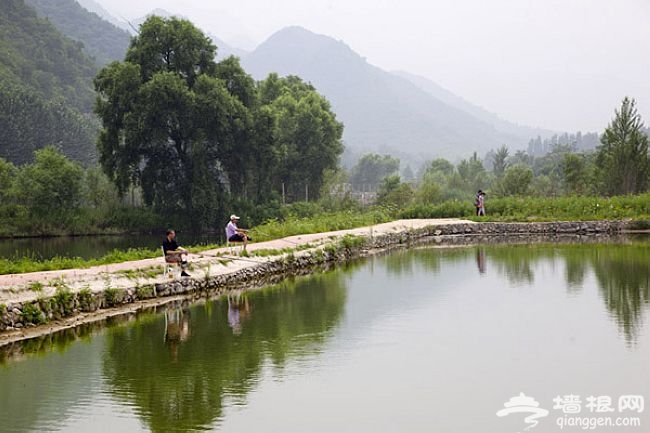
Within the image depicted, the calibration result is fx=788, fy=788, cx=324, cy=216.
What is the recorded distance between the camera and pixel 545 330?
13.1m

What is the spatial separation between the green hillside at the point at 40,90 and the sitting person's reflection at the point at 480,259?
45950 mm

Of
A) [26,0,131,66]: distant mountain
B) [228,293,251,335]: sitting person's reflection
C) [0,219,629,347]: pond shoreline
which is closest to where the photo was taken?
[0,219,629,347]: pond shoreline

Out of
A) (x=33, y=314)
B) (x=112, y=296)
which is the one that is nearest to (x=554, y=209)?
(x=112, y=296)

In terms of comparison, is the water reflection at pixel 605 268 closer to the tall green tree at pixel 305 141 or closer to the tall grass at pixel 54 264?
the tall grass at pixel 54 264

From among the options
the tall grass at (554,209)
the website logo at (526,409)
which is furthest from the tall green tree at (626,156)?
the website logo at (526,409)

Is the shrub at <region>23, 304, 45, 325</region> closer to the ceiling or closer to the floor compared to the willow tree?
closer to the floor

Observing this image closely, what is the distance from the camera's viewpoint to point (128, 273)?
1702 centimetres

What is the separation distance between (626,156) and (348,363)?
111 feet

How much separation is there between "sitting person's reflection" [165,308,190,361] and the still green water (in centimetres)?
5

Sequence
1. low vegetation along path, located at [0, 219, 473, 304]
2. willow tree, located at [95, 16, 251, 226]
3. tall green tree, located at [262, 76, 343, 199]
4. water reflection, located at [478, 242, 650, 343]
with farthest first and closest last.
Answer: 1. tall green tree, located at [262, 76, 343, 199]
2. willow tree, located at [95, 16, 251, 226]
3. water reflection, located at [478, 242, 650, 343]
4. low vegetation along path, located at [0, 219, 473, 304]

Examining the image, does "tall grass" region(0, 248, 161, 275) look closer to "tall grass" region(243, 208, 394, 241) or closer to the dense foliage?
"tall grass" region(243, 208, 394, 241)

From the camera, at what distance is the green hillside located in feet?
207

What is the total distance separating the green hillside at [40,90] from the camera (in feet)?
207

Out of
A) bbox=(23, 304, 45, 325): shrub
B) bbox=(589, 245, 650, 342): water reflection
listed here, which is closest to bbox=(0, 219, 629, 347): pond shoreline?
bbox=(23, 304, 45, 325): shrub
